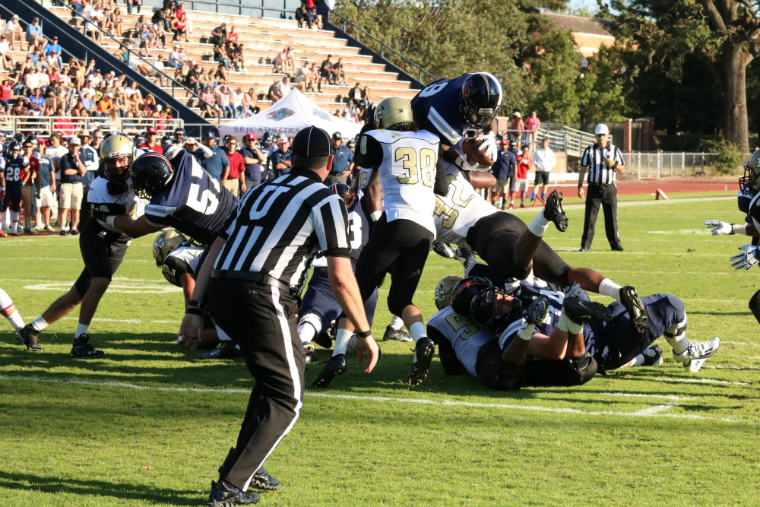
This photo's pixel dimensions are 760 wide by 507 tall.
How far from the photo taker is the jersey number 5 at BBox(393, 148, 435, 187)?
5934 mm

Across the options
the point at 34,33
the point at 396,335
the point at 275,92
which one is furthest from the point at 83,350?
the point at 275,92

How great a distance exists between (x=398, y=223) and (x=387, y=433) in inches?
58.2

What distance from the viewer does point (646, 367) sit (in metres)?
6.56

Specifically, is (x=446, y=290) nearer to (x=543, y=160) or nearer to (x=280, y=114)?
(x=543, y=160)

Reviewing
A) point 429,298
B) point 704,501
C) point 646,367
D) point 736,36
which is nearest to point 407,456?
point 704,501

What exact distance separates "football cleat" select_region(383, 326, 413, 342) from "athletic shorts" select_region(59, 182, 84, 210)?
1180cm

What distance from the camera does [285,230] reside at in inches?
156

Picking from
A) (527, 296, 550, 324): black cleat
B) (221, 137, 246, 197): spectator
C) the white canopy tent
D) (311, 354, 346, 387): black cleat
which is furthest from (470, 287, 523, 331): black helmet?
the white canopy tent

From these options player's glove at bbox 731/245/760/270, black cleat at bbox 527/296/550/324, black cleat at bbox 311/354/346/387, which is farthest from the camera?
player's glove at bbox 731/245/760/270

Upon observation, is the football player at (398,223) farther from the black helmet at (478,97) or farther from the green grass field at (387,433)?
the green grass field at (387,433)

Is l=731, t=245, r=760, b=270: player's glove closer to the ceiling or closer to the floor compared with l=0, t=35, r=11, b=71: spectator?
closer to the floor

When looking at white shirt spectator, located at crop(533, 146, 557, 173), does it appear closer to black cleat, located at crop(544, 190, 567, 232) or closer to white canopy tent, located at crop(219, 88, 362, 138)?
white canopy tent, located at crop(219, 88, 362, 138)

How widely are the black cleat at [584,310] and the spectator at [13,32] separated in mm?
24899

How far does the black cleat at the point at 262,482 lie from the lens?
4.03m
